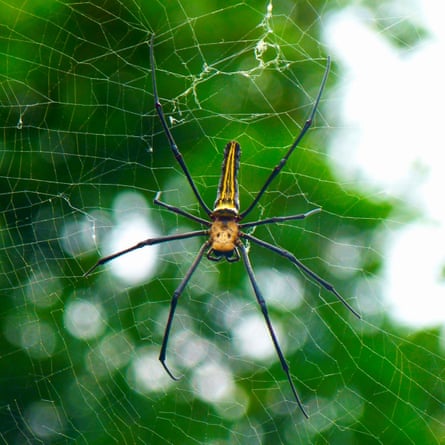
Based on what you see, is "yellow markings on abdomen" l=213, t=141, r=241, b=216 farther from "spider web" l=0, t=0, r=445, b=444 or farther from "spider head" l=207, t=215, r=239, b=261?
"spider web" l=0, t=0, r=445, b=444

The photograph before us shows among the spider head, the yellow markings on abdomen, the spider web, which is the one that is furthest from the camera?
the spider web

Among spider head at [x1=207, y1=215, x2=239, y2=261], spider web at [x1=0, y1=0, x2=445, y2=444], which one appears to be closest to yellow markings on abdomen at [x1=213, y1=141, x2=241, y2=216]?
spider head at [x1=207, y1=215, x2=239, y2=261]

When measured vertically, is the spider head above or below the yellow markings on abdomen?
below

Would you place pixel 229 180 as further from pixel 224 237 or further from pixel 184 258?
pixel 184 258

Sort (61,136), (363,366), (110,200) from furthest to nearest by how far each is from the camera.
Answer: (110,200)
(61,136)
(363,366)

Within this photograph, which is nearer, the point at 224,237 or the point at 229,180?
the point at 229,180

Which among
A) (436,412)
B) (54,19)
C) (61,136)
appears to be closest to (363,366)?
(436,412)

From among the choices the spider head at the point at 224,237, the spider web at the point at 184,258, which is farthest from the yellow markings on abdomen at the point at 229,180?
the spider web at the point at 184,258

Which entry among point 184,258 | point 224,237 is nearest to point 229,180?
point 224,237

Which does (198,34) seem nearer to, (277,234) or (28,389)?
(277,234)
